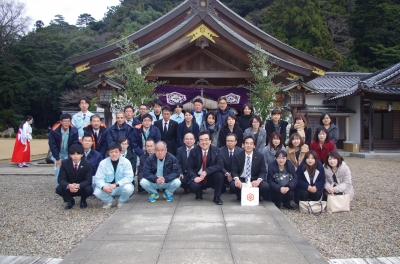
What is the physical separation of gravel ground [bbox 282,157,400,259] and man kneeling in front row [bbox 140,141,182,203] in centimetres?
196

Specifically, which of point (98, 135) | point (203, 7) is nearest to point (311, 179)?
point (98, 135)

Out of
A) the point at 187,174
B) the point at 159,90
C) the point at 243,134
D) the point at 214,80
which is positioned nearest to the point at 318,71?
the point at 214,80

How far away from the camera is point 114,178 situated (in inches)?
223

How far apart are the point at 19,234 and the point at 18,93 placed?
35.3m

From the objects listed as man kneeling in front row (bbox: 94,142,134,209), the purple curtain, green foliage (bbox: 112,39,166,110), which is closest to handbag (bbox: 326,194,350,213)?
man kneeling in front row (bbox: 94,142,134,209)

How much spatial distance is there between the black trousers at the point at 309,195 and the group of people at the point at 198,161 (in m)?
0.02

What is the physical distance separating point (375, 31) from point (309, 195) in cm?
2837

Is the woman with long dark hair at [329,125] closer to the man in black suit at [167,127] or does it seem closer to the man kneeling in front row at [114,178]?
the man in black suit at [167,127]

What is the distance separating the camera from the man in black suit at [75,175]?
5492 millimetres

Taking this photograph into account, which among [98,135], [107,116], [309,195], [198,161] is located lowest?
[309,195]

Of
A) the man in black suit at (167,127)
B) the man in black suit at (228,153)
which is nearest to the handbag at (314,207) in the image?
the man in black suit at (228,153)

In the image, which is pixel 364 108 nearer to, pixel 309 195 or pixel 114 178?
pixel 309 195

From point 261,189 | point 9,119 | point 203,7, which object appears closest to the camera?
point 261,189

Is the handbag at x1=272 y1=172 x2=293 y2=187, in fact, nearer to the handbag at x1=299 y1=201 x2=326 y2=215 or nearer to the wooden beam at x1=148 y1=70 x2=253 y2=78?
the handbag at x1=299 y1=201 x2=326 y2=215
